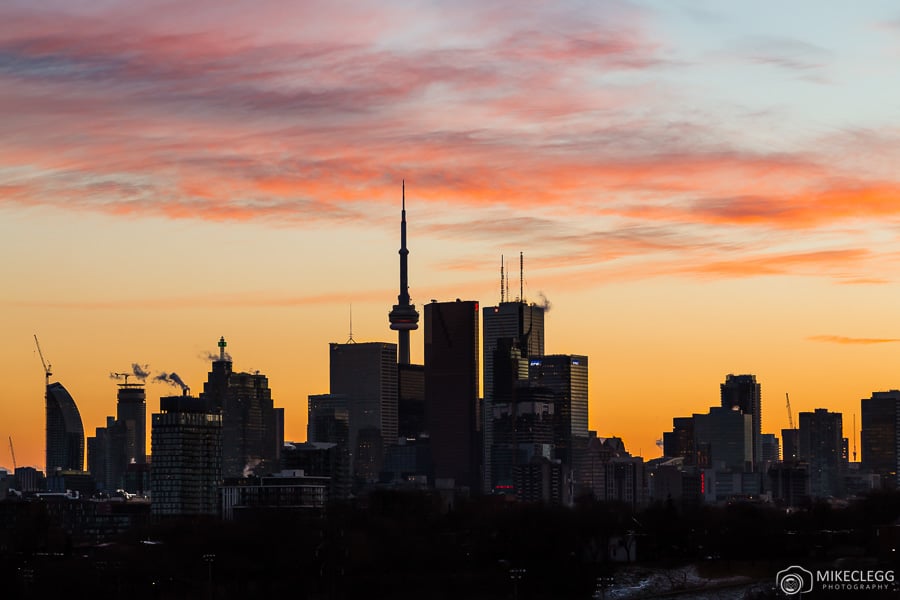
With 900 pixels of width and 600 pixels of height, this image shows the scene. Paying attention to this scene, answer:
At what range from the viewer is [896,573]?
145500mm

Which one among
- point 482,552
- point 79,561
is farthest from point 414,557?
point 79,561

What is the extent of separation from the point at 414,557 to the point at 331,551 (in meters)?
7.93

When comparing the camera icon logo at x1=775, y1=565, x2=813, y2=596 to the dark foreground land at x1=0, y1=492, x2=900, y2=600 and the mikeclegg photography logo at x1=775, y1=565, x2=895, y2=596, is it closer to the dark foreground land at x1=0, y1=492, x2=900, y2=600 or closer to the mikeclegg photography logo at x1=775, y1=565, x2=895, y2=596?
the mikeclegg photography logo at x1=775, y1=565, x2=895, y2=596

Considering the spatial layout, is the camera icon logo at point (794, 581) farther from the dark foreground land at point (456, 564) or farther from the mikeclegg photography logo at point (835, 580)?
the dark foreground land at point (456, 564)

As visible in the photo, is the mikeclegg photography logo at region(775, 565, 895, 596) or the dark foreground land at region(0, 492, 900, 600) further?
the dark foreground land at region(0, 492, 900, 600)

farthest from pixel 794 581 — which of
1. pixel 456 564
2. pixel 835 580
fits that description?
pixel 456 564

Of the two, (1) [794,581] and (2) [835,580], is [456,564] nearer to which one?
(1) [794,581]

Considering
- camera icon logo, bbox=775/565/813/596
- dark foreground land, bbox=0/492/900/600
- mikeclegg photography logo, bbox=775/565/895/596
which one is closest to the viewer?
mikeclegg photography logo, bbox=775/565/895/596

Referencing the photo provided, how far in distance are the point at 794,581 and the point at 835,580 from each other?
→ 4.30m

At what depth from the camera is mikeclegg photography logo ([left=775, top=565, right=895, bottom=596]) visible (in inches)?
5399

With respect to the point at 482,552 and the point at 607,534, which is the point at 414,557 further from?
the point at 607,534

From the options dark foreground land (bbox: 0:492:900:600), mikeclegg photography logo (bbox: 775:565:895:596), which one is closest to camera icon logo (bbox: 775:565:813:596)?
mikeclegg photography logo (bbox: 775:565:895:596)

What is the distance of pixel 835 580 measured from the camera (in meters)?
142

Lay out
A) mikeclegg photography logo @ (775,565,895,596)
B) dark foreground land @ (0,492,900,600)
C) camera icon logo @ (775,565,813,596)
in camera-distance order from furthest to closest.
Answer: dark foreground land @ (0,492,900,600)
camera icon logo @ (775,565,813,596)
mikeclegg photography logo @ (775,565,895,596)
